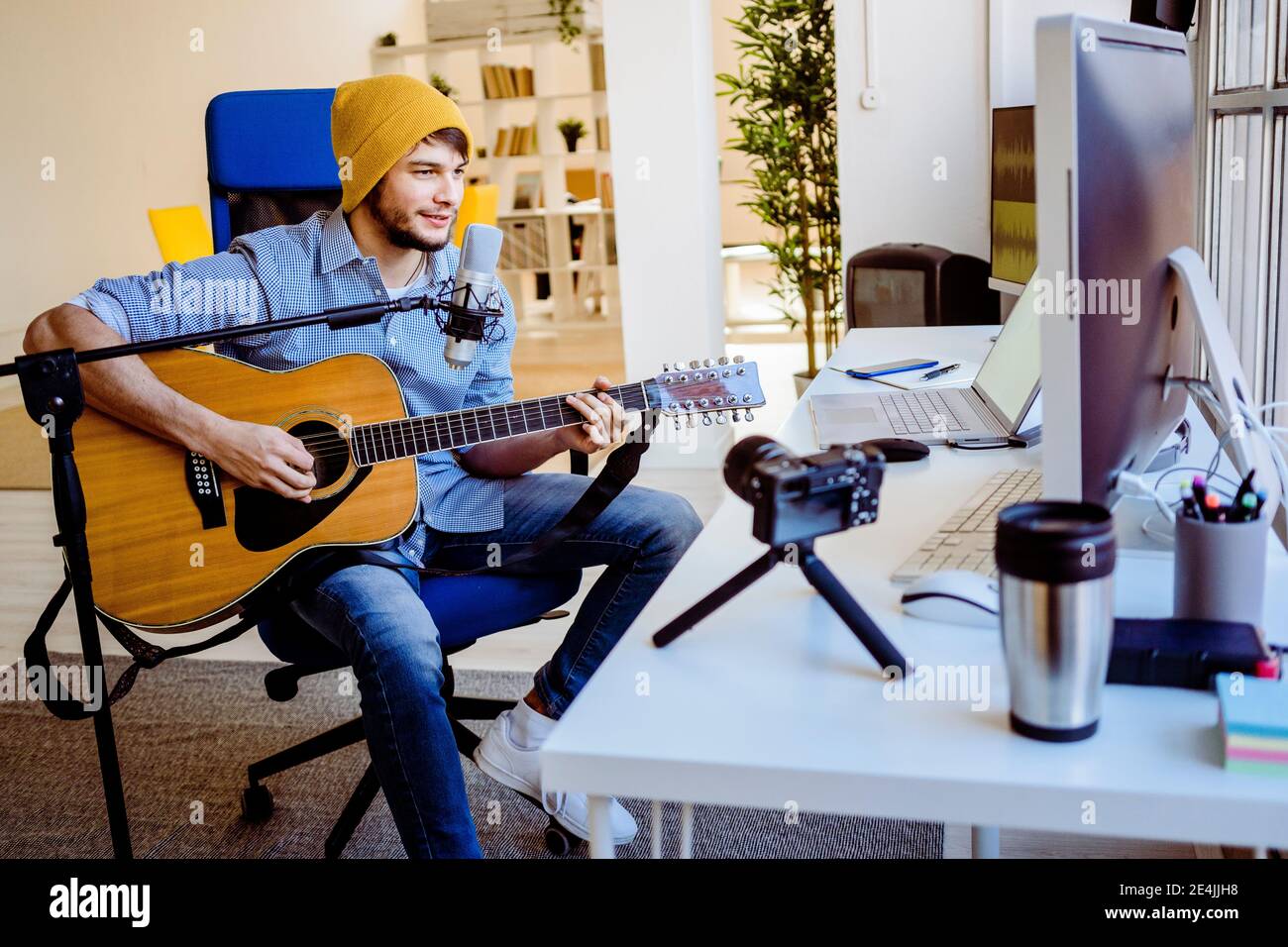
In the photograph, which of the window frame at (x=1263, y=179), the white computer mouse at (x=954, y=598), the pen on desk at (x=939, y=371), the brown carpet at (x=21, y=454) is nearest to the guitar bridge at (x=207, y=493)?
the white computer mouse at (x=954, y=598)

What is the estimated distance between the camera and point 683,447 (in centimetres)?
444

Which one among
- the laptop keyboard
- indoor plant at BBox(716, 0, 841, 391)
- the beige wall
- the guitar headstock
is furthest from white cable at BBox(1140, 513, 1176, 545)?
the beige wall

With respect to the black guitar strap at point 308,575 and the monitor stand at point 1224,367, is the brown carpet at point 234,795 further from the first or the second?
the monitor stand at point 1224,367

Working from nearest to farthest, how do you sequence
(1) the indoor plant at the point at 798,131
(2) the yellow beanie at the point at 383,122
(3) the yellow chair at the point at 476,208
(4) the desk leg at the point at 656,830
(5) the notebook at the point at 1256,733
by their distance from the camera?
(5) the notebook at the point at 1256,733
(4) the desk leg at the point at 656,830
(2) the yellow beanie at the point at 383,122
(1) the indoor plant at the point at 798,131
(3) the yellow chair at the point at 476,208

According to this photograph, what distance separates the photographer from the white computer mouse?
0.98 meters

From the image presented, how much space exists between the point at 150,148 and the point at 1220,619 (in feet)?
27.1

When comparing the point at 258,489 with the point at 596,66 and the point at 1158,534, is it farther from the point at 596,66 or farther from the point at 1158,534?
the point at 596,66

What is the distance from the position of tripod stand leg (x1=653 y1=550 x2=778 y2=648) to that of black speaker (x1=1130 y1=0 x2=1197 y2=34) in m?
1.79

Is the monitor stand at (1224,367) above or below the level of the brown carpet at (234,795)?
above

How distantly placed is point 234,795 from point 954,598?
1.60 metres

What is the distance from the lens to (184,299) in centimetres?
178

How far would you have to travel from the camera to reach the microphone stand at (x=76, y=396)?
132 cm

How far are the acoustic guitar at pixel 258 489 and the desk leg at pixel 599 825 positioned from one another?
848 millimetres
